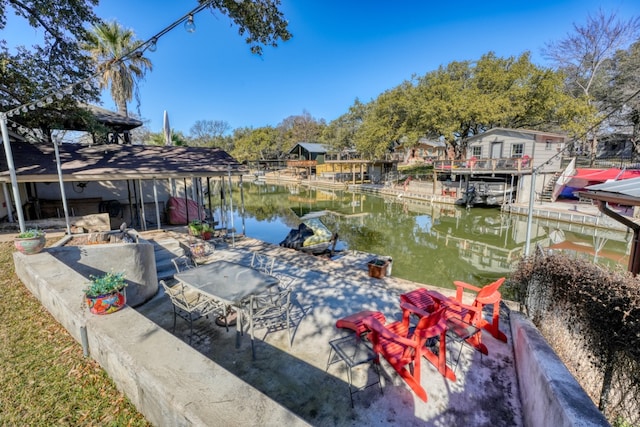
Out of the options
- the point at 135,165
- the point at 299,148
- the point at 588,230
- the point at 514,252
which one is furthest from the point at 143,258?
the point at 299,148

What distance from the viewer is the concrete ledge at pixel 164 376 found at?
70.1 inches

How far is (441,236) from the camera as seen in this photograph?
16.0m

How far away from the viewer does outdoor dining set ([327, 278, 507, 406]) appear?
3.33 meters

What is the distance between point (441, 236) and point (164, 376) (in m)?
16.0

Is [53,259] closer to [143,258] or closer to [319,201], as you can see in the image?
[143,258]

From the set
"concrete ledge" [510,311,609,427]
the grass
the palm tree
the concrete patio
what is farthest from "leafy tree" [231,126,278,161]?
"concrete ledge" [510,311,609,427]

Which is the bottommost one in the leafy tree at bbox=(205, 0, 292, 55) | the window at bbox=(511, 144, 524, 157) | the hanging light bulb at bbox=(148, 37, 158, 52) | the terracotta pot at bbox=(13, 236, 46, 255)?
the terracotta pot at bbox=(13, 236, 46, 255)

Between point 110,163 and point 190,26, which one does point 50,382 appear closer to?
point 190,26

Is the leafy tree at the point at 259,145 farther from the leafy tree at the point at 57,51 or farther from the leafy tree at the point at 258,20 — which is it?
the leafy tree at the point at 258,20

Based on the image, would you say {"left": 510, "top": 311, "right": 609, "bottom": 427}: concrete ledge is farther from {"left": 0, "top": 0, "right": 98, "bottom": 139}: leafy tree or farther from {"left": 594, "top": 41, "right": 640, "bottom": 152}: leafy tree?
{"left": 594, "top": 41, "right": 640, "bottom": 152}: leafy tree

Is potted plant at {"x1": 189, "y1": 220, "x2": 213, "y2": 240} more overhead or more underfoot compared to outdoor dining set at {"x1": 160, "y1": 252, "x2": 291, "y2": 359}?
more underfoot

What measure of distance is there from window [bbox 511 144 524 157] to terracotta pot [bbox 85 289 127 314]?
25681 mm

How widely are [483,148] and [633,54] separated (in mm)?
16374

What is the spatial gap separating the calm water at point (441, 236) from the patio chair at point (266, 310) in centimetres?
635
